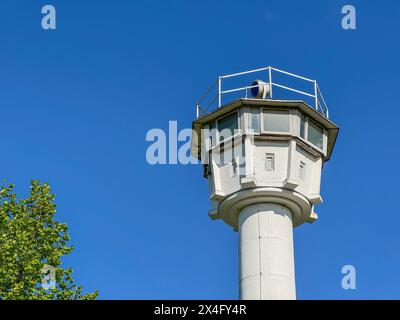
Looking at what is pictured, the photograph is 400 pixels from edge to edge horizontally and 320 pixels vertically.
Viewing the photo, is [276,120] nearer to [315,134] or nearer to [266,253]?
[315,134]

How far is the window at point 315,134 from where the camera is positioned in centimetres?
3575

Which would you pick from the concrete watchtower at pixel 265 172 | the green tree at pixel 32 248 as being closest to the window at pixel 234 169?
the concrete watchtower at pixel 265 172

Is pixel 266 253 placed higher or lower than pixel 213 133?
lower

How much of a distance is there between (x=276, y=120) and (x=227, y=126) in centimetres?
245

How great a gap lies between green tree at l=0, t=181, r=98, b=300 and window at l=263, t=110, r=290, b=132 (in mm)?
11899

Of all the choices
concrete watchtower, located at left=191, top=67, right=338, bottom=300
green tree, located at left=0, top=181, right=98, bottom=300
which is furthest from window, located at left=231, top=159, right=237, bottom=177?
green tree, located at left=0, top=181, right=98, bottom=300

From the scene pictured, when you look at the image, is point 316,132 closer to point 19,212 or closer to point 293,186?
point 293,186

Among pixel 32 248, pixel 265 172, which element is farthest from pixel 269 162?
pixel 32 248

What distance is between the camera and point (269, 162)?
1344 inches

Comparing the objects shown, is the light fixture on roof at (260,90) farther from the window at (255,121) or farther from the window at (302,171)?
the window at (302,171)

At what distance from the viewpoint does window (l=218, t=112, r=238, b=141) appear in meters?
35.3

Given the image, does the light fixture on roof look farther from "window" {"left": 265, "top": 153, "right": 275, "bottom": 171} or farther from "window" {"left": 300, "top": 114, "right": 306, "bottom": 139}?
"window" {"left": 265, "top": 153, "right": 275, "bottom": 171}
